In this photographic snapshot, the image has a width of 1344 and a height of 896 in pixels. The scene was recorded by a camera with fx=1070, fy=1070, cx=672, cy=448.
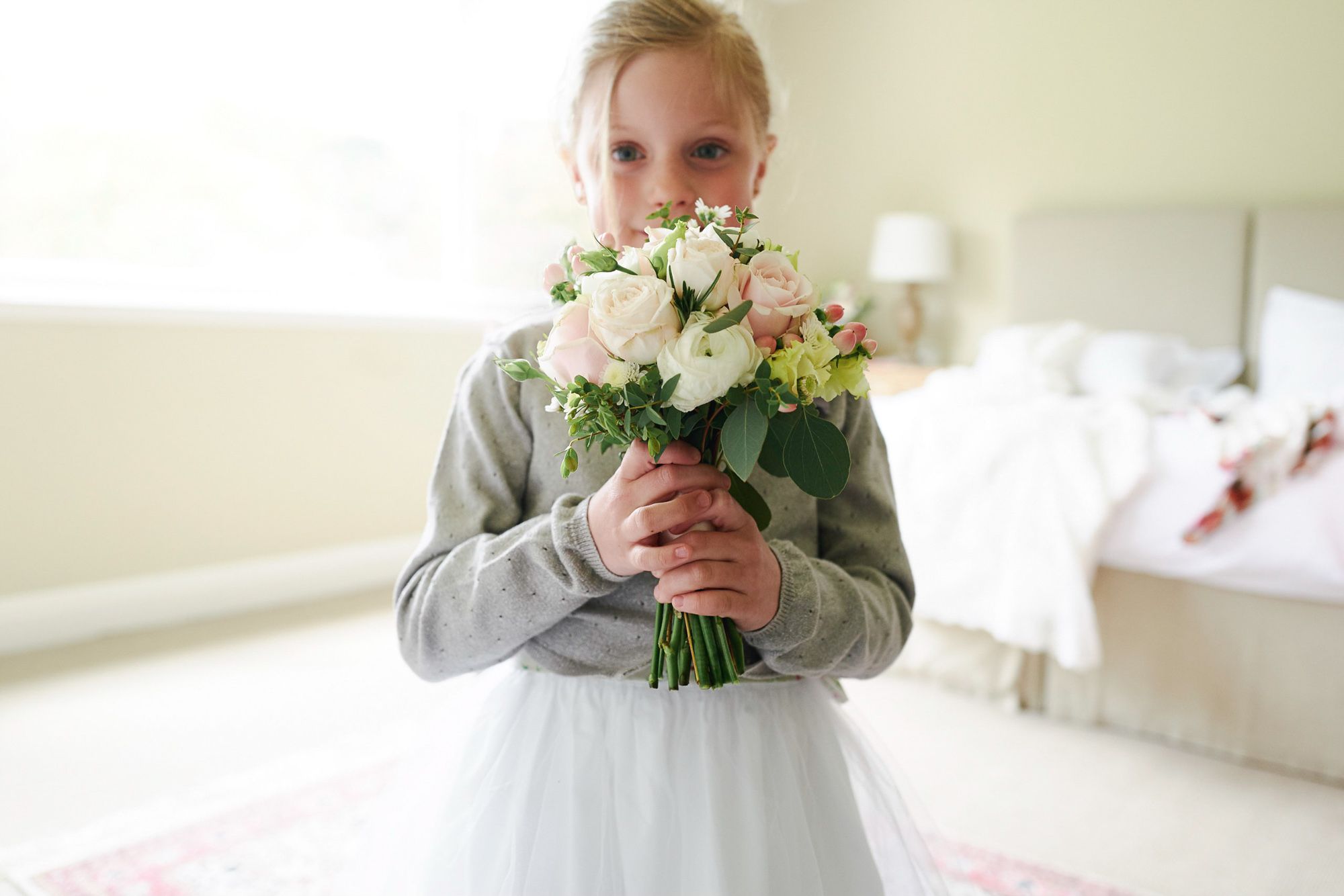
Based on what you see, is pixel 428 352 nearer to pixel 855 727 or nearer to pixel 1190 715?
pixel 1190 715

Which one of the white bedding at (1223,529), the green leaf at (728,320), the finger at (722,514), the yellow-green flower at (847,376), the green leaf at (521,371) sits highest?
the green leaf at (728,320)

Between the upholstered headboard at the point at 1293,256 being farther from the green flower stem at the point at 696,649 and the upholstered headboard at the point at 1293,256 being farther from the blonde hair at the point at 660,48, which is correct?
the green flower stem at the point at 696,649

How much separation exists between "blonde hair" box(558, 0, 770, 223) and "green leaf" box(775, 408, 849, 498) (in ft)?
1.07

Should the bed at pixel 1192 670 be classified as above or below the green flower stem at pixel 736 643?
below

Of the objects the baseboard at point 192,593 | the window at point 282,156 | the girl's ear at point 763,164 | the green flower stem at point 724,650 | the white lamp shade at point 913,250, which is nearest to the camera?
the green flower stem at point 724,650

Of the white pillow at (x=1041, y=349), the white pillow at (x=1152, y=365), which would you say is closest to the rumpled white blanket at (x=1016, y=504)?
the white pillow at (x=1041, y=349)

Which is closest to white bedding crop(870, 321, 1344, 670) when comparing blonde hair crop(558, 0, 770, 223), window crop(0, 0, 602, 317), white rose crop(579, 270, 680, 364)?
window crop(0, 0, 602, 317)

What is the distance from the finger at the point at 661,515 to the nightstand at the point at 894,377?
9.48 ft

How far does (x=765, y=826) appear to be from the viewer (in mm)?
883

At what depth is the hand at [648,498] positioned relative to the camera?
2.47ft

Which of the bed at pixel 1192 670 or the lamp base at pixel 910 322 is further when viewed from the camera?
the lamp base at pixel 910 322

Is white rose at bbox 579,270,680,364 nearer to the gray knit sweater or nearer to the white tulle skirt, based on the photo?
the gray knit sweater

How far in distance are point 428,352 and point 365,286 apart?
1.18 feet

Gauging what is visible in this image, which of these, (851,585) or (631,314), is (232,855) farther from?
(631,314)
